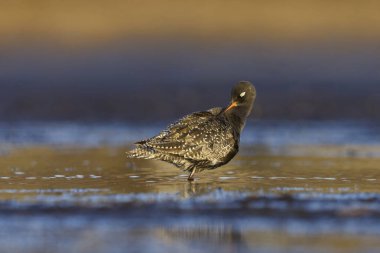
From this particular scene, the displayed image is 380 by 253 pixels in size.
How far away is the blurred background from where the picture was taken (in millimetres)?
21688

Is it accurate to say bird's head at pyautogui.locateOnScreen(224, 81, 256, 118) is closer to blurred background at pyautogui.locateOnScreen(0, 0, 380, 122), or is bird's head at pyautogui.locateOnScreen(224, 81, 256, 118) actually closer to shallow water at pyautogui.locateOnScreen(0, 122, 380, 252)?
shallow water at pyautogui.locateOnScreen(0, 122, 380, 252)

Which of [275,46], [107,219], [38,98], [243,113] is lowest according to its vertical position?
[107,219]

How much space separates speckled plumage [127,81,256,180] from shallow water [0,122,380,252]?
9.8 inches

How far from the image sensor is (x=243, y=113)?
13844 millimetres

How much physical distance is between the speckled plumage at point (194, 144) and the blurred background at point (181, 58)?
7475 mm

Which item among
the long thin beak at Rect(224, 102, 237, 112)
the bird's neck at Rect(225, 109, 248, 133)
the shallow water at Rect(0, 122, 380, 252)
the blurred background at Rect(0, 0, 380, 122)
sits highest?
the blurred background at Rect(0, 0, 380, 122)

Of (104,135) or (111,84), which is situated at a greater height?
(111,84)

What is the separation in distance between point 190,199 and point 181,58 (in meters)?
15.9

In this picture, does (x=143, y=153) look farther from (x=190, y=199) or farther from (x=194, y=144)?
(x=190, y=199)

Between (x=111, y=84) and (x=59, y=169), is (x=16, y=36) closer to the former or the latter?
(x=111, y=84)

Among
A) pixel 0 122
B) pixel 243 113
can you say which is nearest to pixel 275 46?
pixel 0 122

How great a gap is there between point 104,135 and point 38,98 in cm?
455

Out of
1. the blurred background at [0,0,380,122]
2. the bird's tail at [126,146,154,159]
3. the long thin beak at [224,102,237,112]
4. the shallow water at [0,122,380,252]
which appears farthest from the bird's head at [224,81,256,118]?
the blurred background at [0,0,380,122]

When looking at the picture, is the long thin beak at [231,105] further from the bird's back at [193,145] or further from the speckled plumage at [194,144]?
the bird's back at [193,145]
